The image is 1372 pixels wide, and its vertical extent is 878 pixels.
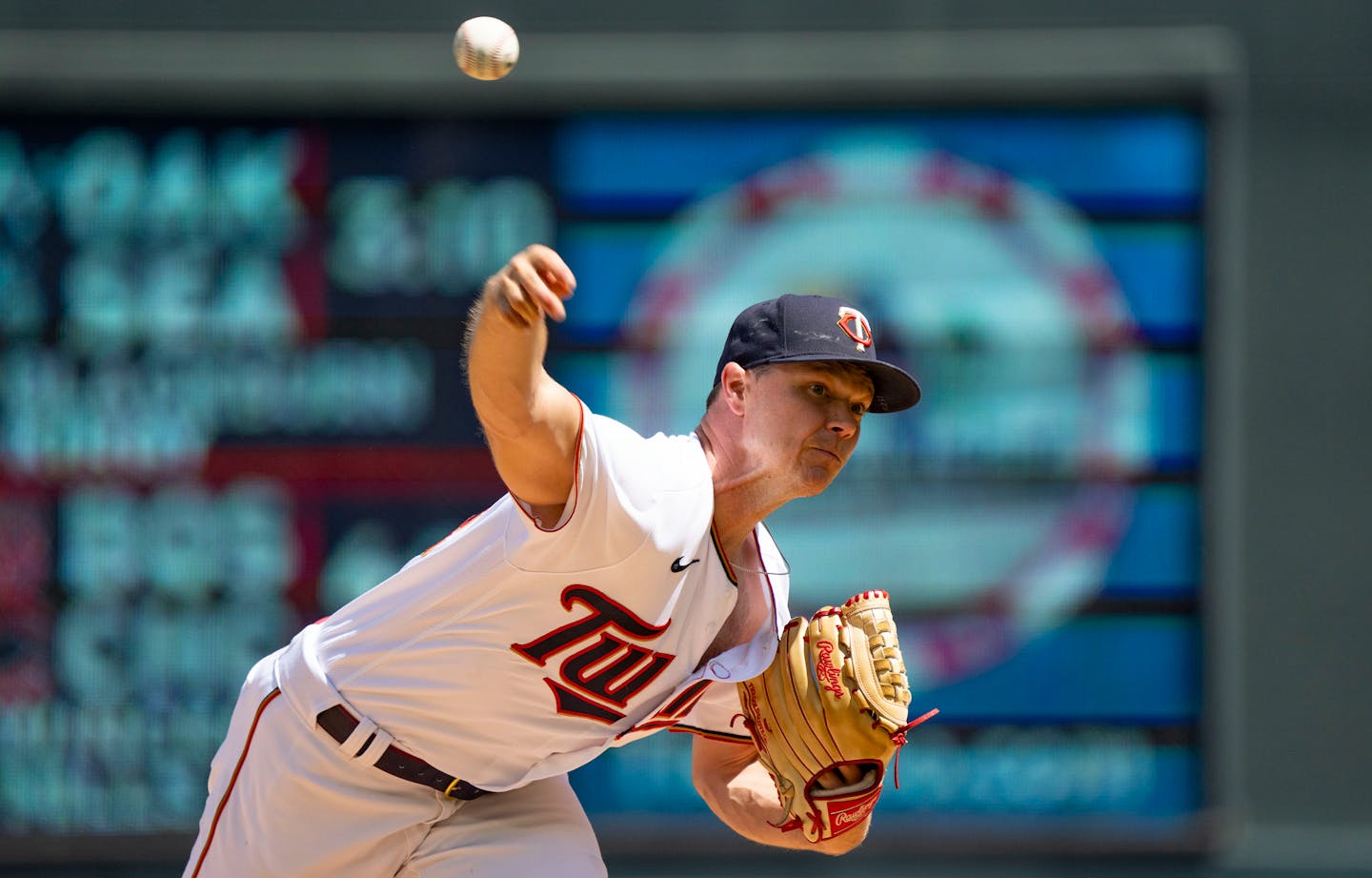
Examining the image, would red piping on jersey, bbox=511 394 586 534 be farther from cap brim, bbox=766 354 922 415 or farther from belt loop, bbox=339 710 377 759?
belt loop, bbox=339 710 377 759

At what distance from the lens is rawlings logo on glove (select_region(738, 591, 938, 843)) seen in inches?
103

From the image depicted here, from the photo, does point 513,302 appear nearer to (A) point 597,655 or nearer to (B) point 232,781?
(A) point 597,655

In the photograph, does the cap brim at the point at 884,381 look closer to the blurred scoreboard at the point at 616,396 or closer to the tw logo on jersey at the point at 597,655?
the tw logo on jersey at the point at 597,655

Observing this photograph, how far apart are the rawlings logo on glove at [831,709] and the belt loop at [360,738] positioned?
64cm

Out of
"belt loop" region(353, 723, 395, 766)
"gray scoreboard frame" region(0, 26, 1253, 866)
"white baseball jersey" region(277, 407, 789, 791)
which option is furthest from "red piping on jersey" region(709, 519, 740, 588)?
"gray scoreboard frame" region(0, 26, 1253, 866)

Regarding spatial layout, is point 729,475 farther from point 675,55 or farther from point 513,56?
point 675,55

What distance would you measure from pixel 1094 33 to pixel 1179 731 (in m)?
2.29

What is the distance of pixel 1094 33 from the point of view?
5137 mm

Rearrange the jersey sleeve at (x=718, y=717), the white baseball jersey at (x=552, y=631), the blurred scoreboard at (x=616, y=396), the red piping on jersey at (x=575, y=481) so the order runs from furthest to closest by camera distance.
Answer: the blurred scoreboard at (x=616, y=396)
the jersey sleeve at (x=718, y=717)
the white baseball jersey at (x=552, y=631)
the red piping on jersey at (x=575, y=481)

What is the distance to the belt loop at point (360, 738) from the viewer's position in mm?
2496

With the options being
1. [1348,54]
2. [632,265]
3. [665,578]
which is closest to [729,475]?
[665,578]

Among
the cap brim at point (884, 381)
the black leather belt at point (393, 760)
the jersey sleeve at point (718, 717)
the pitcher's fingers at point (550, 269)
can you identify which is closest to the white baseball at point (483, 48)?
the pitcher's fingers at point (550, 269)

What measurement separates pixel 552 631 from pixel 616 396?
9.18 ft

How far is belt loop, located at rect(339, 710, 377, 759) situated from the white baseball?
40.4 inches
